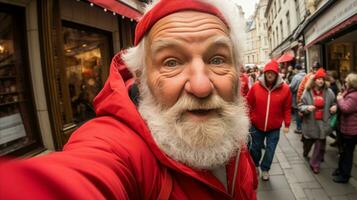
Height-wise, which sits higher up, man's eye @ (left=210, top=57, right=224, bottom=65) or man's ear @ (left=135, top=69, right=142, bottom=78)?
man's eye @ (left=210, top=57, right=224, bottom=65)

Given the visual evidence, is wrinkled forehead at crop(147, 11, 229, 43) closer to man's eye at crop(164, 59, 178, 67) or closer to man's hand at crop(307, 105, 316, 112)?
man's eye at crop(164, 59, 178, 67)

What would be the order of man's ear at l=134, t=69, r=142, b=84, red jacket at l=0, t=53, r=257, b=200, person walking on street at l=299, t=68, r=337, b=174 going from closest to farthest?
1. red jacket at l=0, t=53, r=257, b=200
2. man's ear at l=134, t=69, r=142, b=84
3. person walking on street at l=299, t=68, r=337, b=174

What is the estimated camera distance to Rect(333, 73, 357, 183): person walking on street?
15.5 feet

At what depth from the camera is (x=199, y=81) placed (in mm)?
1326

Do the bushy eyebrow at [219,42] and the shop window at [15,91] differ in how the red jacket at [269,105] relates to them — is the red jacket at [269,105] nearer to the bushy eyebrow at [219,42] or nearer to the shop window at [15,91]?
the shop window at [15,91]

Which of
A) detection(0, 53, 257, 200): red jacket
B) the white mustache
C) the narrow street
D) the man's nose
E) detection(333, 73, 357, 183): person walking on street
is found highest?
the man's nose

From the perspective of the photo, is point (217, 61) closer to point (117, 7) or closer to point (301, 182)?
point (301, 182)

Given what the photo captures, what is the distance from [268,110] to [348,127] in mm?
1246

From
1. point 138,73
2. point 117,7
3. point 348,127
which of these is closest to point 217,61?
point 138,73

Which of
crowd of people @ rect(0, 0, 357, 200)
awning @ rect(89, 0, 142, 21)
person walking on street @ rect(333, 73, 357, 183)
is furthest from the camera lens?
awning @ rect(89, 0, 142, 21)

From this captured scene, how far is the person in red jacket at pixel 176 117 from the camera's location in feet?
3.66

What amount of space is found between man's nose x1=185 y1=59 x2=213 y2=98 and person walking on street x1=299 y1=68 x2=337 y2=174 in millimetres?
4603

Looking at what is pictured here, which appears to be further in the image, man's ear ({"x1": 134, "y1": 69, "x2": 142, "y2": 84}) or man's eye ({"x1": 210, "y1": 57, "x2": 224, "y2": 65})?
man's ear ({"x1": 134, "y1": 69, "x2": 142, "y2": 84})

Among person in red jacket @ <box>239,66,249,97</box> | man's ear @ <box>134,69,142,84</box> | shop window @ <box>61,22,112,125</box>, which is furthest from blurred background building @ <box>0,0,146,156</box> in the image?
man's ear @ <box>134,69,142,84</box>
